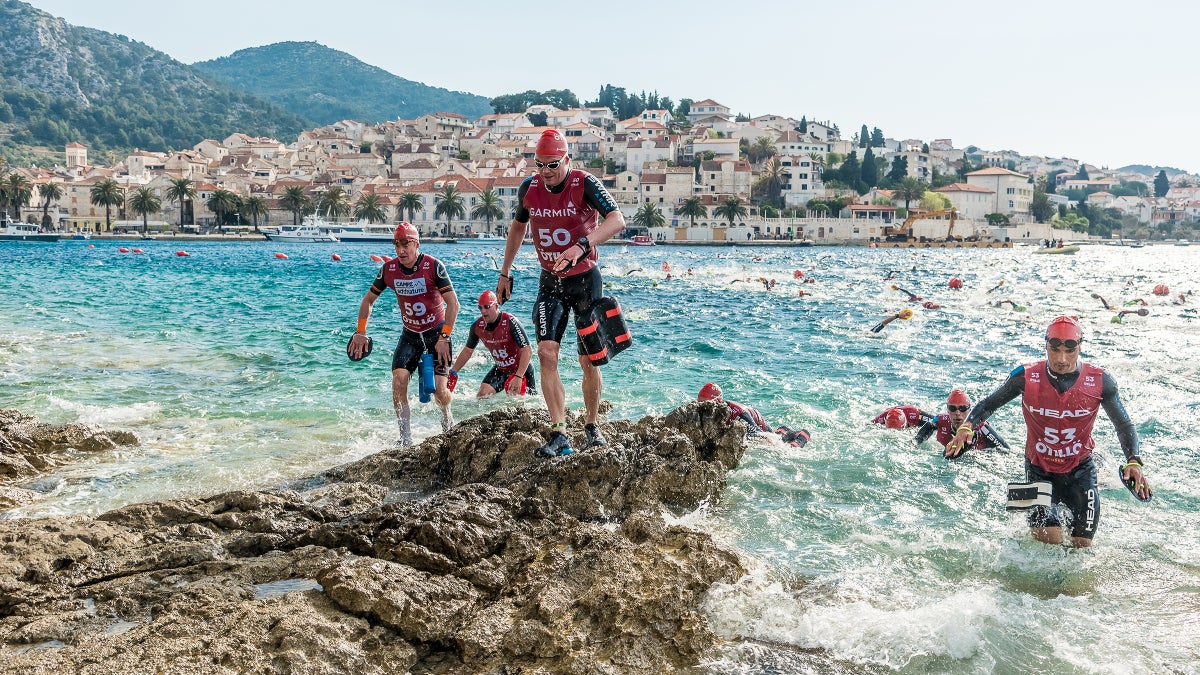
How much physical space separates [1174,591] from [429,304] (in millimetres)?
6595

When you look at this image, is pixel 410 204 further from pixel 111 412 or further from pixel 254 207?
pixel 111 412

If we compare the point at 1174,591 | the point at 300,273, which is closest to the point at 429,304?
the point at 1174,591

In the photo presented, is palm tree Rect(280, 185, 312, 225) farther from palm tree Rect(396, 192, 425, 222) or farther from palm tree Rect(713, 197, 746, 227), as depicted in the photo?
palm tree Rect(713, 197, 746, 227)

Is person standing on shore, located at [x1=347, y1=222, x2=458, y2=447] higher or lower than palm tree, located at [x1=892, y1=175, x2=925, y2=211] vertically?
lower

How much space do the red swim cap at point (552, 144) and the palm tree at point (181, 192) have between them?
12356 centimetres

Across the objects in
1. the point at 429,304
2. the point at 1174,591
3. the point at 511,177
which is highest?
the point at 511,177

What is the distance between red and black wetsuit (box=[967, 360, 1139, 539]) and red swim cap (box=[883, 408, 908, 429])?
13.4 ft

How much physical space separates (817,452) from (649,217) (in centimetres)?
12145

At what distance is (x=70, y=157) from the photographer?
552 ft

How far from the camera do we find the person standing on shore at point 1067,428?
6285 mm

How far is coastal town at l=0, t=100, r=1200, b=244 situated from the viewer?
121 m

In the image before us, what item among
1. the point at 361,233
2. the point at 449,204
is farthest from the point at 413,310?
the point at 449,204

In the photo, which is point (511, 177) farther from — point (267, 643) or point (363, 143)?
point (267, 643)

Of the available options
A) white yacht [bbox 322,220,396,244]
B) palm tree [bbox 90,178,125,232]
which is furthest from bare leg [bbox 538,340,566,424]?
palm tree [bbox 90,178,125,232]
